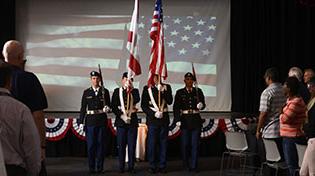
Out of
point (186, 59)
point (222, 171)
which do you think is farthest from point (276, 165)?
point (186, 59)

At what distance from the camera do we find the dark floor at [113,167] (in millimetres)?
8188

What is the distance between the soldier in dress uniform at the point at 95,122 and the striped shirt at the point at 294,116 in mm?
3155

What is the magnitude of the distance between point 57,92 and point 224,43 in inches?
124

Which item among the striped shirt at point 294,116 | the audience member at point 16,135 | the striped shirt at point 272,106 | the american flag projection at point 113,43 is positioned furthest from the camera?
the american flag projection at point 113,43

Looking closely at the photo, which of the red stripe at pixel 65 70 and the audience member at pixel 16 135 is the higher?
the red stripe at pixel 65 70

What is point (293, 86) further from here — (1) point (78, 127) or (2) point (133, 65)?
(1) point (78, 127)

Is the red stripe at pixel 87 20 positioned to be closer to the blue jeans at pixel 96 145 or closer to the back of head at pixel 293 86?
the blue jeans at pixel 96 145

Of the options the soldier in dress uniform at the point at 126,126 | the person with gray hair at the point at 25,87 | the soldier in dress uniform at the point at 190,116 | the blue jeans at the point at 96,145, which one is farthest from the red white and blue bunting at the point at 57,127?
the person with gray hair at the point at 25,87

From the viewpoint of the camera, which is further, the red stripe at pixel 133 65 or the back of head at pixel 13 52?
the red stripe at pixel 133 65

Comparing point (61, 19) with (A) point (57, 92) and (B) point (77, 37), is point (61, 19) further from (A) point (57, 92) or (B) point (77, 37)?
(A) point (57, 92)

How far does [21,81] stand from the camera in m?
3.62

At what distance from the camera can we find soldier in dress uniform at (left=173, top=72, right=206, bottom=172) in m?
8.23

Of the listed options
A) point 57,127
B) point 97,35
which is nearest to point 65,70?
point 97,35

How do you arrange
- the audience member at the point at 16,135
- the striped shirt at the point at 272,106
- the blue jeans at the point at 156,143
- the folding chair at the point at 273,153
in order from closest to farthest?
the audience member at the point at 16,135 < the folding chair at the point at 273,153 < the striped shirt at the point at 272,106 < the blue jeans at the point at 156,143
